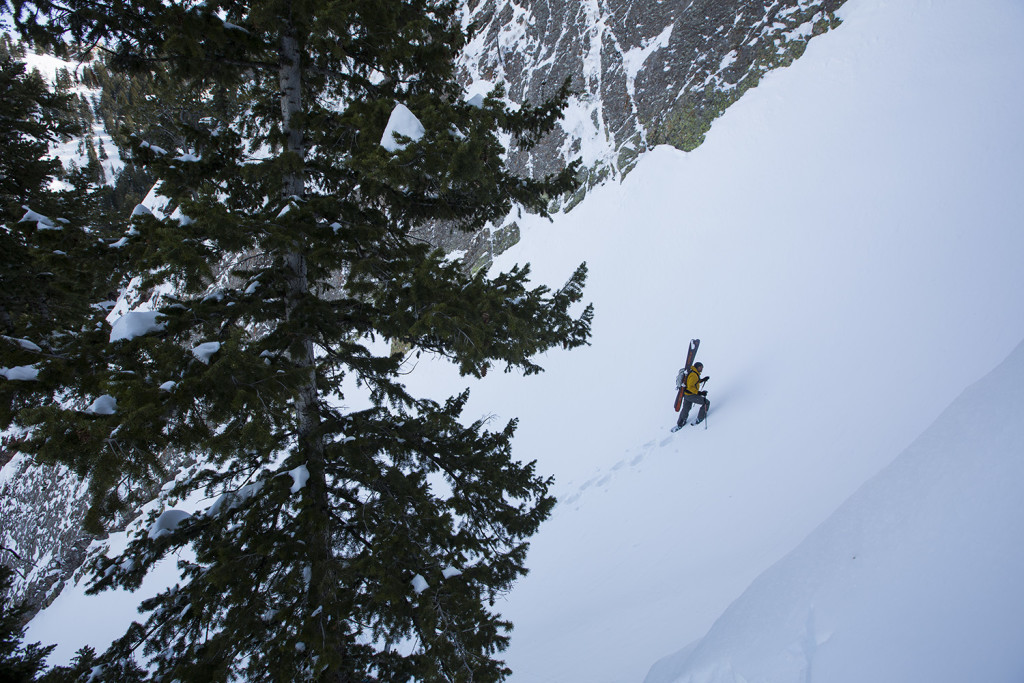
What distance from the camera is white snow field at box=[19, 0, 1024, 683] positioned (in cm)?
318

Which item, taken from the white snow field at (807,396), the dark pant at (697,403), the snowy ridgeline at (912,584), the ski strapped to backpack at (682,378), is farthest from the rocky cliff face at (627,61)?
the snowy ridgeline at (912,584)

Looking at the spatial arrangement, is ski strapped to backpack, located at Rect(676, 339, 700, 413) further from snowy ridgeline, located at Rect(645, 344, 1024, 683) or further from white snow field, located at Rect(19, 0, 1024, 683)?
snowy ridgeline, located at Rect(645, 344, 1024, 683)

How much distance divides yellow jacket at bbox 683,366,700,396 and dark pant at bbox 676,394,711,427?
10cm

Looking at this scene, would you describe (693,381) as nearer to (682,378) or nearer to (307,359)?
(682,378)

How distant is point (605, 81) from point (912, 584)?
901 inches

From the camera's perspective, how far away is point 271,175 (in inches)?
153

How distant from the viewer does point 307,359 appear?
3877 millimetres

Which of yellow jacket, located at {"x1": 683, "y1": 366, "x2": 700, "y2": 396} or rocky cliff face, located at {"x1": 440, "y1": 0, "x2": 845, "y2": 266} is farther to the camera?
rocky cliff face, located at {"x1": 440, "y1": 0, "x2": 845, "y2": 266}

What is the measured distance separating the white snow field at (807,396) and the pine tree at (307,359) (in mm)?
2421

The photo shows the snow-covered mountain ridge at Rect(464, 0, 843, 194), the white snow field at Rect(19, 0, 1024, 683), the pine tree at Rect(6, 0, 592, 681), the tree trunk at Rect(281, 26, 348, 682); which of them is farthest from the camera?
the snow-covered mountain ridge at Rect(464, 0, 843, 194)

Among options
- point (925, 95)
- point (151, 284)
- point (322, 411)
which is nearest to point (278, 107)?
point (151, 284)

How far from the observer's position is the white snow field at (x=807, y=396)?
10.4ft

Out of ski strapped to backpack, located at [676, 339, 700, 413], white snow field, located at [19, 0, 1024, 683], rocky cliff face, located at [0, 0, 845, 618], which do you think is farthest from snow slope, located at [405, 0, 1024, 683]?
rocky cliff face, located at [0, 0, 845, 618]

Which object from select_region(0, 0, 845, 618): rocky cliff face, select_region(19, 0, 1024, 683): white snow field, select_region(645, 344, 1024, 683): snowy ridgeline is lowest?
select_region(645, 344, 1024, 683): snowy ridgeline
